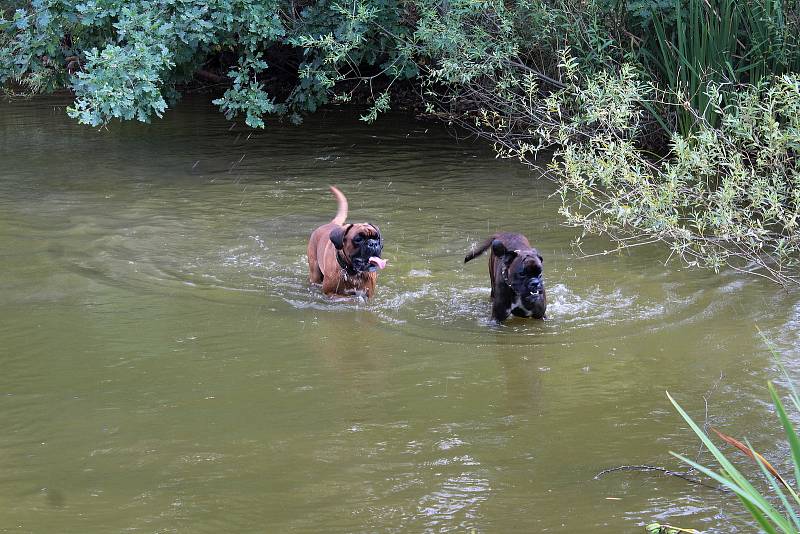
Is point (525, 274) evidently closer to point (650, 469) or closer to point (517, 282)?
point (517, 282)

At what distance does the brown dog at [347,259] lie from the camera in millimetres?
7672

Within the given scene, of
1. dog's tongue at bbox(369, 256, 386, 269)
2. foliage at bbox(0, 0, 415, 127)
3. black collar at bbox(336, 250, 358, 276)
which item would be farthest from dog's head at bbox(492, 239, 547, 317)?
foliage at bbox(0, 0, 415, 127)

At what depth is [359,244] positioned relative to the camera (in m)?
7.67

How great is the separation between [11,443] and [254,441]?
49.4 inches

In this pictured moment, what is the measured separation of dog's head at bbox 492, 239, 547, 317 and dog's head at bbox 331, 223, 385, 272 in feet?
2.94

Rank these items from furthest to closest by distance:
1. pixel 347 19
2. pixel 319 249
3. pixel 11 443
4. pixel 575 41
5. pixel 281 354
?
1. pixel 347 19
2. pixel 575 41
3. pixel 319 249
4. pixel 281 354
5. pixel 11 443

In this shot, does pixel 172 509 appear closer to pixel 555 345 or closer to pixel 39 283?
pixel 555 345

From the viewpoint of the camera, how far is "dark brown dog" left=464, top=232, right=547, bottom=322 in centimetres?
717

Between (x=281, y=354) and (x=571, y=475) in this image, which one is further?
(x=281, y=354)

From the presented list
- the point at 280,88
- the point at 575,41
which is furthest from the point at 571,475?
the point at 280,88

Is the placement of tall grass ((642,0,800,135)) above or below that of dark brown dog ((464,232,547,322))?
above

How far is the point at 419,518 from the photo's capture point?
15.3ft

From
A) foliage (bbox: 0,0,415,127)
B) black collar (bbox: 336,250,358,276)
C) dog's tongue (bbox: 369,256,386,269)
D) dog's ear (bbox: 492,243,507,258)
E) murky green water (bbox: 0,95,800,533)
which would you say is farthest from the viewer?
foliage (bbox: 0,0,415,127)

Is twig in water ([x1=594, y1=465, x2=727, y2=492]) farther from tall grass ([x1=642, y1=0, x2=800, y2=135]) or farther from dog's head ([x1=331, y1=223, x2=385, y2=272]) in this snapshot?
tall grass ([x1=642, y1=0, x2=800, y2=135])
